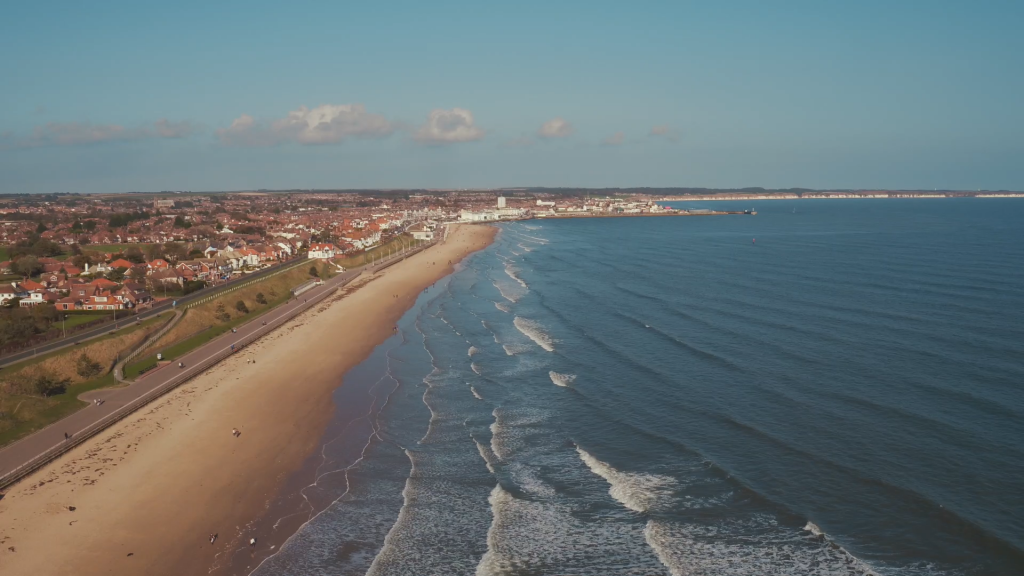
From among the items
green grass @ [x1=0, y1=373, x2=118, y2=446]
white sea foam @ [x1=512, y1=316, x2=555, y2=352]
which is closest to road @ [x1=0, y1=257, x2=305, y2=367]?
green grass @ [x1=0, y1=373, x2=118, y2=446]

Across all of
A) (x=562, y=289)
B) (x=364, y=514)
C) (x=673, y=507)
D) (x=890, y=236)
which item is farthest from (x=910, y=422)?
(x=890, y=236)

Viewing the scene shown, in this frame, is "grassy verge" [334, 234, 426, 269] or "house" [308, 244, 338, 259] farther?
"house" [308, 244, 338, 259]

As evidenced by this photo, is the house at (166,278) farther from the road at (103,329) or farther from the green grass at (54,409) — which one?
the green grass at (54,409)

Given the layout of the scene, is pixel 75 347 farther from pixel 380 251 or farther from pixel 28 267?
pixel 380 251

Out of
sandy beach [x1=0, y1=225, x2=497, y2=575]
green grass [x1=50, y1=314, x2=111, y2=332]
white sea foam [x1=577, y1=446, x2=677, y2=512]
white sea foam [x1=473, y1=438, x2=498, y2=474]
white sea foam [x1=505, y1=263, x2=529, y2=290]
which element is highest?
white sea foam [x1=505, y1=263, x2=529, y2=290]

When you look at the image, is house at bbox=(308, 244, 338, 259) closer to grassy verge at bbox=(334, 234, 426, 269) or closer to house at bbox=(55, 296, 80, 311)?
grassy verge at bbox=(334, 234, 426, 269)

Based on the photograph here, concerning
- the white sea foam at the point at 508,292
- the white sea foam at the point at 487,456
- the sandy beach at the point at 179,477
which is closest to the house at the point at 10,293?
the sandy beach at the point at 179,477
